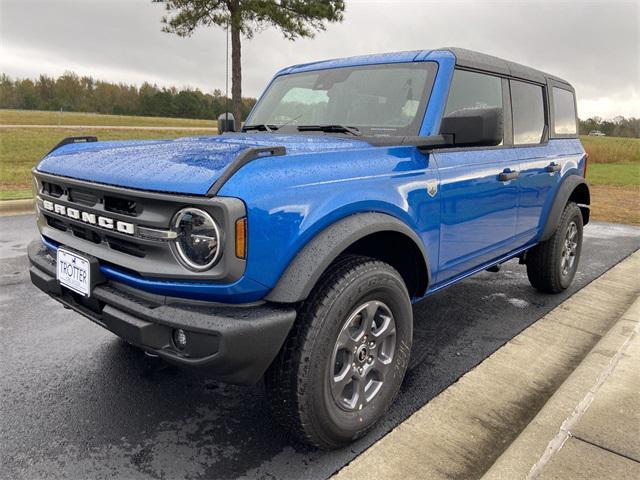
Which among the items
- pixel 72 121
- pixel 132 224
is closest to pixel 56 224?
pixel 132 224

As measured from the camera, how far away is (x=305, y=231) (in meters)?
2.00

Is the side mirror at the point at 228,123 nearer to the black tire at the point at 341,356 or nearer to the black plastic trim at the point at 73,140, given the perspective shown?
the black plastic trim at the point at 73,140

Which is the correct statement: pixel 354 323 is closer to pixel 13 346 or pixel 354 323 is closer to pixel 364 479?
pixel 364 479

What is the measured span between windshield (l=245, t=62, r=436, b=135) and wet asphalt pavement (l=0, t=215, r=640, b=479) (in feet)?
5.02

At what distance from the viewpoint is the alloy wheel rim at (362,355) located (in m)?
2.23

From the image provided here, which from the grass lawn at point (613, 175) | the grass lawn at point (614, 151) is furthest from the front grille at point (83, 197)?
the grass lawn at point (614, 151)

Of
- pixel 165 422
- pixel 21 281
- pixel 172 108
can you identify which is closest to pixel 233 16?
pixel 21 281

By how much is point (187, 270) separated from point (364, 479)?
3.49 ft

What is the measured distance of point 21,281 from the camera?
459 centimetres

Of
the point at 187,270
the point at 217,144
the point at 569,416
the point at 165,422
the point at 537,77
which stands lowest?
the point at 165,422

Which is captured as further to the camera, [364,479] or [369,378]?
[369,378]

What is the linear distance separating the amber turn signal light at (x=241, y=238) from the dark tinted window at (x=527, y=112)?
8.35 ft

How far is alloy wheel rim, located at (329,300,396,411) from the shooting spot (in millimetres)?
2232

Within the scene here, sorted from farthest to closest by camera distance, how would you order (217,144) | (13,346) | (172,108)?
(172,108), (13,346), (217,144)
